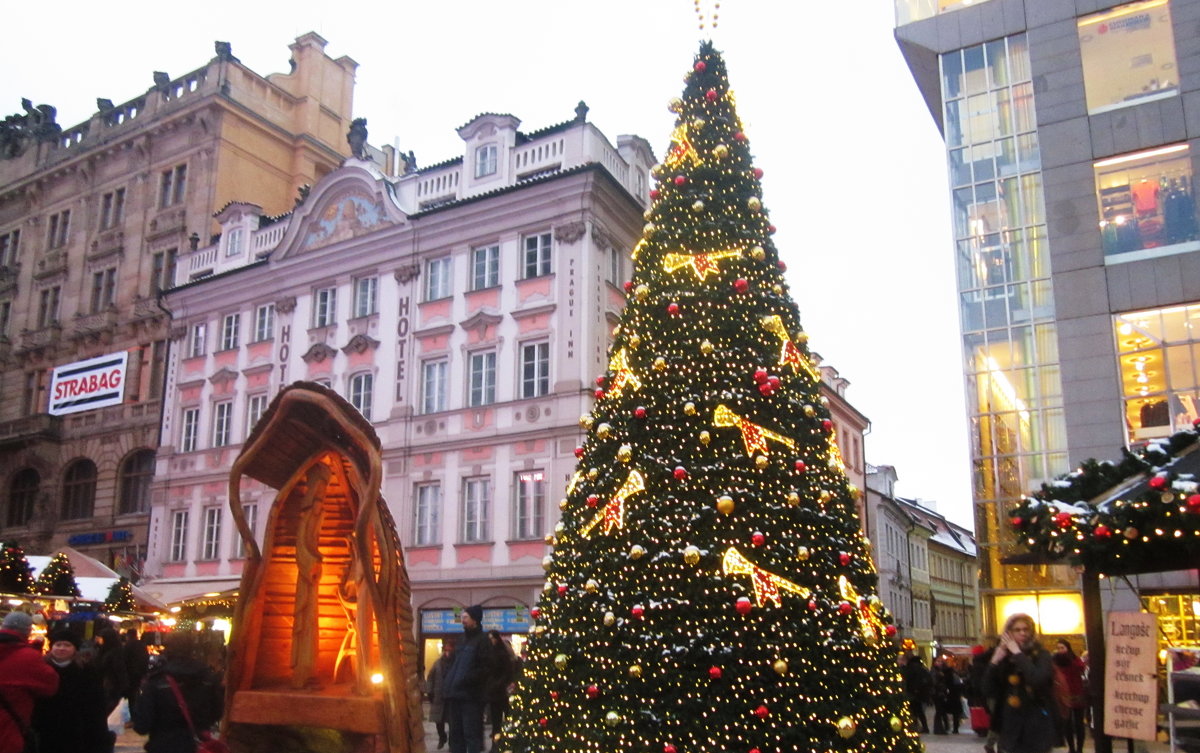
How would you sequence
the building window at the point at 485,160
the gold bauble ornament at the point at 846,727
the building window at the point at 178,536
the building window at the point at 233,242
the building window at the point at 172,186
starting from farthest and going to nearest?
the building window at the point at 172,186 → the building window at the point at 233,242 → the building window at the point at 178,536 → the building window at the point at 485,160 → the gold bauble ornament at the point at 846,727

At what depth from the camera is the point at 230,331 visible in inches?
1206

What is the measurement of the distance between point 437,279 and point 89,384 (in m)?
13.3

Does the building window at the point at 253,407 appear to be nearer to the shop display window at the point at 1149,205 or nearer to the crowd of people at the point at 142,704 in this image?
the shop display window at the point at 1149,205

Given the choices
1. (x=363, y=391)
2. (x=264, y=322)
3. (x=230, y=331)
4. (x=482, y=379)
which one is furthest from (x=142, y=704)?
(x=230, y=331)

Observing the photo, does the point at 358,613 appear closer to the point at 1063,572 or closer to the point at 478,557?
the point at 478,557

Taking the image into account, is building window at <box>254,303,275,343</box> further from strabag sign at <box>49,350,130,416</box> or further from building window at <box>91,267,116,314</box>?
building window at <box>91,267,116,314</box>

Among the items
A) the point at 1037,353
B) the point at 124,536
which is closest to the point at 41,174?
the point at 124,536

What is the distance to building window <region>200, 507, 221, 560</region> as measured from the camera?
28891mm

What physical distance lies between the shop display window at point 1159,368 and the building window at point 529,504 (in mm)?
12469

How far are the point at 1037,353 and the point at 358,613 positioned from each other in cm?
1965

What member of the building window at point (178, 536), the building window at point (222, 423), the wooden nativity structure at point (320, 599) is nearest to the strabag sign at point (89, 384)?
the building window at point (222, 423)

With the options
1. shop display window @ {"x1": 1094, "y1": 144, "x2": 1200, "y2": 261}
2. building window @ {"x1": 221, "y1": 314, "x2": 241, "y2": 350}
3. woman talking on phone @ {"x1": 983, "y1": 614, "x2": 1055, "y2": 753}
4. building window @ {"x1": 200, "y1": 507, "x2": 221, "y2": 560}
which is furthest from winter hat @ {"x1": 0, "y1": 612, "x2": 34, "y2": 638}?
building window @ {"x1": 221, "y1": 314, "x2": 241, "y2": 350}

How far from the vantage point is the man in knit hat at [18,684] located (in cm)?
527

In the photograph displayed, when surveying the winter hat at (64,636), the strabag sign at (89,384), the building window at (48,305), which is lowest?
the winter hat at (64,636)
